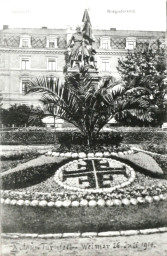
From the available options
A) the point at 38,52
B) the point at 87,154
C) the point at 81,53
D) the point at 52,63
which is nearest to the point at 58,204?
the point at 87,154

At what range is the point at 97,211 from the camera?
16.8ft

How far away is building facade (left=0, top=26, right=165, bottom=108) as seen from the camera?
650 centimetres

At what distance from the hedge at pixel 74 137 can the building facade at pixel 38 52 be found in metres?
0.70

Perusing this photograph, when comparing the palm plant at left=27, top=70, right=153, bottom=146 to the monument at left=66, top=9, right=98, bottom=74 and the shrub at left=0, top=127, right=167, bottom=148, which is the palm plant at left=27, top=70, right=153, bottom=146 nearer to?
the shrub at left=0, top=127, right=167, bottom=148

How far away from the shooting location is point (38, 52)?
8547 millimetres

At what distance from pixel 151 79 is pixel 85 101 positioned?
2143mm

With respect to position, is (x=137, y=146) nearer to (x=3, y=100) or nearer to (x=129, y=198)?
(x=129, y=198)

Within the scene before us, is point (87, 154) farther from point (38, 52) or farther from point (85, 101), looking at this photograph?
point (38, 52)

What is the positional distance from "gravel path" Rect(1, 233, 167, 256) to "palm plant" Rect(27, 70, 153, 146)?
236cm

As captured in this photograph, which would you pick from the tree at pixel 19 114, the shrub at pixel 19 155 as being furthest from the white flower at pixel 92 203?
the tree at pixel 19 114

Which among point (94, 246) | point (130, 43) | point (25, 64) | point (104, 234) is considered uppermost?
point (130, 43)

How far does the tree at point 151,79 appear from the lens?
7.00 metres

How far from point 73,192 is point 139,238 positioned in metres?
1.20

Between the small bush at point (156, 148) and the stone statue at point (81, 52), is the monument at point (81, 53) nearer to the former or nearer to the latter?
the stone statue at point (81, 52)
